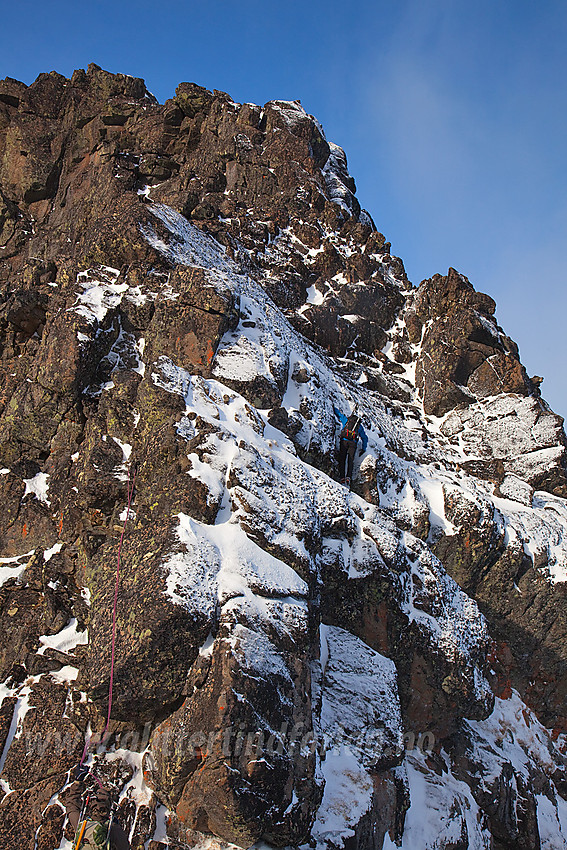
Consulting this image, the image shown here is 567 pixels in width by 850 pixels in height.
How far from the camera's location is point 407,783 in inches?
549

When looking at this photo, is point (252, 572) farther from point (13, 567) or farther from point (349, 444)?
point (349, 444)

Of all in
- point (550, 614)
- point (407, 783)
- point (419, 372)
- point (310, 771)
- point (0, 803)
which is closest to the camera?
point (0, 803)

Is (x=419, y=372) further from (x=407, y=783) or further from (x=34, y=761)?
(x=34, y=761)

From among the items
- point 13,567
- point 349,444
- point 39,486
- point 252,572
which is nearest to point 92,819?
point 252,572

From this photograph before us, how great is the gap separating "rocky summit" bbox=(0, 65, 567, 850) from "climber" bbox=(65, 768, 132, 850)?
419 millimetres

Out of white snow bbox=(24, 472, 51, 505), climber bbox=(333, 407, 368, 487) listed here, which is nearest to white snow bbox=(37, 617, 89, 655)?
white snow bbox=(24, 472, 51, 505)

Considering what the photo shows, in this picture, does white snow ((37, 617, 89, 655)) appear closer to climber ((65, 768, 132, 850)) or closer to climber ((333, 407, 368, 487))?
climber ((65, 768, 132, 850))

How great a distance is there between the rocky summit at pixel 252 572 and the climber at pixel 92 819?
0.42 metres

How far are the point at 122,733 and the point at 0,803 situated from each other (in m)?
2.25

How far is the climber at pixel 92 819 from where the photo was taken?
766 centimetres

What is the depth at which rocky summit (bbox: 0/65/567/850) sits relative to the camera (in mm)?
10117

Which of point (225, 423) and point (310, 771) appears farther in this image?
point (225, 423)

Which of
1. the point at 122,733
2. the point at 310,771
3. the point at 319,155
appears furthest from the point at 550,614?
the point at 319,155

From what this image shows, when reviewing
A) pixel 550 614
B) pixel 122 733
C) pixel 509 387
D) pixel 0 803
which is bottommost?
pixel 0 803
